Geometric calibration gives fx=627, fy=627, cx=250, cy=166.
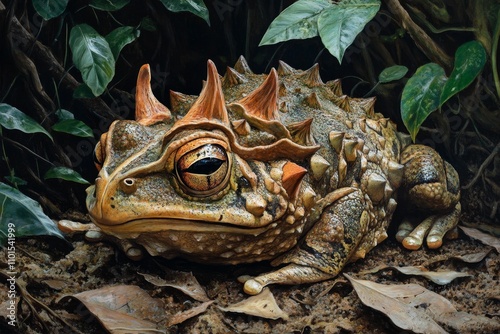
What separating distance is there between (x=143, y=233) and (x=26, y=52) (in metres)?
1.19

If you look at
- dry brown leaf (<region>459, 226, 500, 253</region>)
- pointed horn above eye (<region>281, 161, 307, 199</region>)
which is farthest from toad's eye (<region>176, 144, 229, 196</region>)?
dry brown leaf (<region>459, 226, 500, 253</region>)

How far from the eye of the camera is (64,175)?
2979 mm

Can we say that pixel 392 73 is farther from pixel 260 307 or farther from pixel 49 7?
pixel 49 7

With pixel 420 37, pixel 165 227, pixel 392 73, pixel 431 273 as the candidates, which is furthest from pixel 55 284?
pixel 420 37

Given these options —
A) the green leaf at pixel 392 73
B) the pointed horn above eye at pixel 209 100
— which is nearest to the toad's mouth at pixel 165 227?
the pointed horn above eye at pixel 209 100

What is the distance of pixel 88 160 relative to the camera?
10.6ft

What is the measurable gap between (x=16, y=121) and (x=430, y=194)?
203cm

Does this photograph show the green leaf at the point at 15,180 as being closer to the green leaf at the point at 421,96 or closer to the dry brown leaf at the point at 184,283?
the dry brown leaf at the point at 184,283

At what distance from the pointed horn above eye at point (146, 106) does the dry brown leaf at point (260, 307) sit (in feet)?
2.80

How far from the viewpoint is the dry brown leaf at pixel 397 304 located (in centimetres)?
223

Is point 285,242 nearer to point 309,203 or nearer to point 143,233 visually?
point 309,203

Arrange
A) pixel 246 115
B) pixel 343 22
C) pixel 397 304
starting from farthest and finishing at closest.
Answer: pixel 343 22 < pixel 246 115 < pixel 397 304

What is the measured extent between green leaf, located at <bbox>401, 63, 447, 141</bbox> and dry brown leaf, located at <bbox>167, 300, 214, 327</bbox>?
134 centimetres

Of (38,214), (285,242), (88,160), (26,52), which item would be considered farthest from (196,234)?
(26,52)
